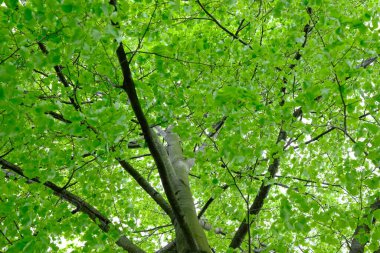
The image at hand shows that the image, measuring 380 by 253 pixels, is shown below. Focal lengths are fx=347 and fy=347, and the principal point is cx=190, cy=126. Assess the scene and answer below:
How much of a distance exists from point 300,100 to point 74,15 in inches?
82.4

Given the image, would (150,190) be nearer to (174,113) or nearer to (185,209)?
(185,209)

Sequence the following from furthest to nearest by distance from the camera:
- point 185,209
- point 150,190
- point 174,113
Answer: point 150,190, point 185,209, point 174,113

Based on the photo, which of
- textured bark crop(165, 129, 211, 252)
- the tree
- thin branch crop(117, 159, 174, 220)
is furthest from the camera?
thin branch crop(117, 159, 174, 220)

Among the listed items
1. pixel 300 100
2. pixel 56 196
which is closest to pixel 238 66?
pixel 300 100

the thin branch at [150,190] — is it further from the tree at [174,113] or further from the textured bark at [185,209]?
the textured bark at [185,209]

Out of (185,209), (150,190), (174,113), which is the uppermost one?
(174,113)

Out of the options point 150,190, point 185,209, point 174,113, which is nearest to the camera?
point 174,113

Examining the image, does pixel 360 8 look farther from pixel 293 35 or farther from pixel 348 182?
pixel 348 182

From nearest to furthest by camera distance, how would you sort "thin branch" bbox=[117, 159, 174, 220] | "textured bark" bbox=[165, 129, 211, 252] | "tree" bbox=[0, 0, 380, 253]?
"tree" bbox=[0, 0, 380, 253] < "textured bark" bbox=[165, 129, 211, 252] < "thin branch" bbox=[117, 159, 174, 220]

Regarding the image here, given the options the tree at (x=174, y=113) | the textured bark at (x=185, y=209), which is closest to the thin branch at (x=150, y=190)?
the tree at (x=174, y=113)

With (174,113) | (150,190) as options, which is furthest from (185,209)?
(174,113)

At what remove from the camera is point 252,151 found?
346 cm

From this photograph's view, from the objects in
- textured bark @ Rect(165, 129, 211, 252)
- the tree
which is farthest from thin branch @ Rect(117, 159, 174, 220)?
textured bark @ Rect(165, 129, 211, 252)

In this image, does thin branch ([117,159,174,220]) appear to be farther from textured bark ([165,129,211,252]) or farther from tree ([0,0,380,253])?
textured bark ([165,129,211,252])
